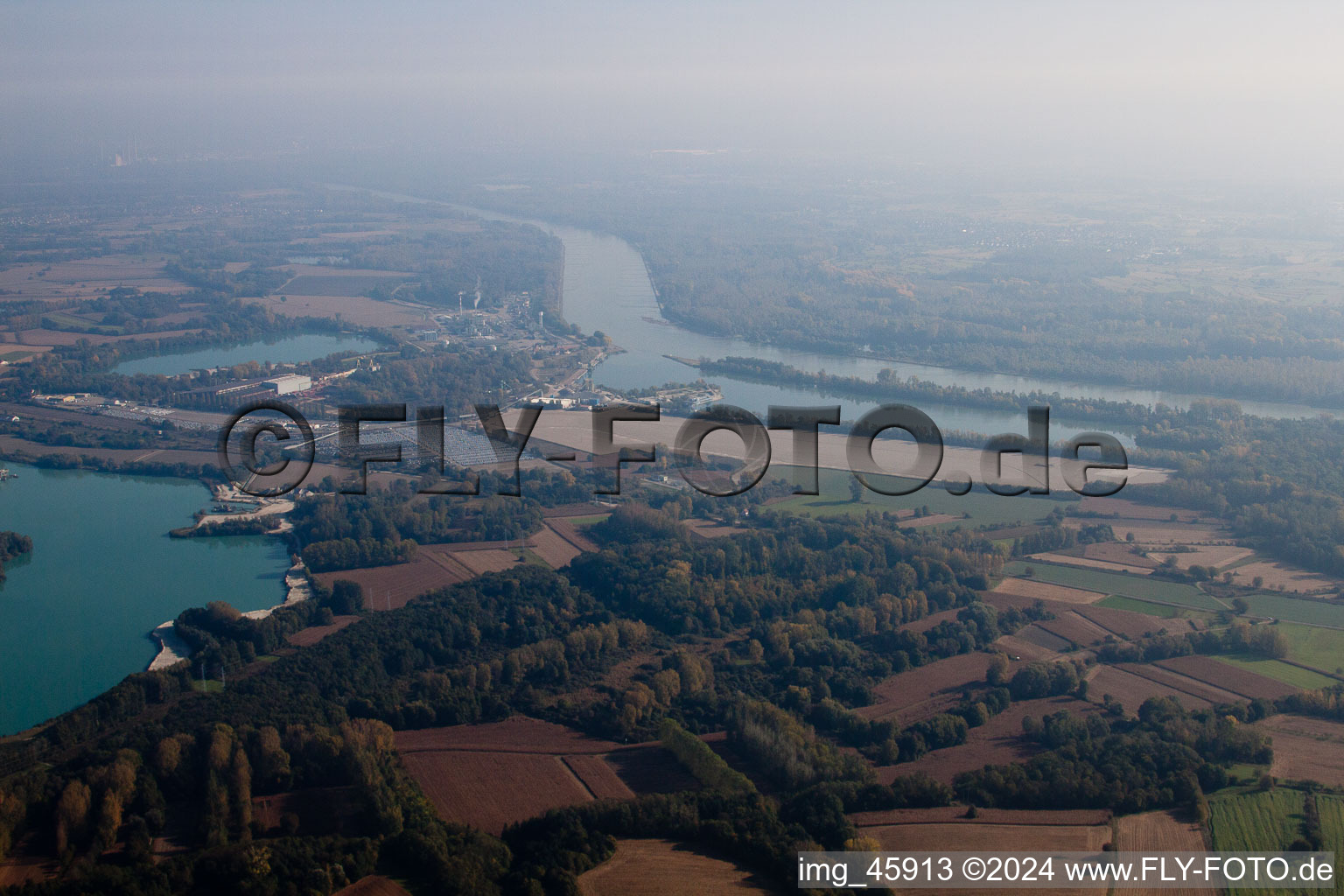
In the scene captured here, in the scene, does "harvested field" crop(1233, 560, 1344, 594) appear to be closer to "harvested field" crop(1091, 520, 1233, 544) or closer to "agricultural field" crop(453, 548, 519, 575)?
"harvested field" crop(1091, 520, 1233, 544)

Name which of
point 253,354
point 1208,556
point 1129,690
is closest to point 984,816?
point 1129,690

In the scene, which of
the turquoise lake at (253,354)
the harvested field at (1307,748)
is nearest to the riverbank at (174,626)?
the harvested field at (1307,748)

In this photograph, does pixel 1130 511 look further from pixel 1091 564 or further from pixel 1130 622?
pixel 1130 622

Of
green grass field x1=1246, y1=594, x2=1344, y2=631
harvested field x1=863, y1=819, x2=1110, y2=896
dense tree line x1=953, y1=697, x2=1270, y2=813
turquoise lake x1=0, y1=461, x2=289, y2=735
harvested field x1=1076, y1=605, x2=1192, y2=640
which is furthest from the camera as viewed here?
green grass field x1=1246, y1=594, x2=1344, y2=631

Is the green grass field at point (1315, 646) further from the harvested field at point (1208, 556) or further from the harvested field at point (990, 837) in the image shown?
the harvested field at point (990, 837)

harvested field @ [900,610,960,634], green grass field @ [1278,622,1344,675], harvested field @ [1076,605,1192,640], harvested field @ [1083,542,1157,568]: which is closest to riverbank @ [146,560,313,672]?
harvested field @ [900,610,960,634]

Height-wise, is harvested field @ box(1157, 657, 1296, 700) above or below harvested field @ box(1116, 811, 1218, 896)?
above

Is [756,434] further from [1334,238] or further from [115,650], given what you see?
[1334,238]
